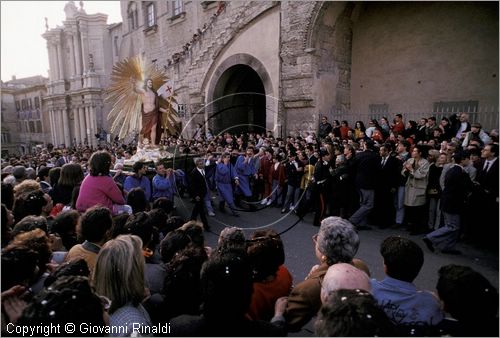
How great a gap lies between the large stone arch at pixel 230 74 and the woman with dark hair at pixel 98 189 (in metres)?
8.92

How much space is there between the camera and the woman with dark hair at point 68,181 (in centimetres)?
490

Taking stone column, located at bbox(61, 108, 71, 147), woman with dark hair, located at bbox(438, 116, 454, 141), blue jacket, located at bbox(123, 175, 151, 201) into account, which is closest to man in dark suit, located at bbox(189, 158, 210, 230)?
blue jacket, located at bbox(123, 175, 151, 201)

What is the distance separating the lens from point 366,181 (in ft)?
23.0

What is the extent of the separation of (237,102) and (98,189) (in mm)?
13229

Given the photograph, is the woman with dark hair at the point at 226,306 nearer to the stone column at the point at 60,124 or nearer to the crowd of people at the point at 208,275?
the crowd of people at the point at 208,275

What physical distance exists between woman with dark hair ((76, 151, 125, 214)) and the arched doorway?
433 inches

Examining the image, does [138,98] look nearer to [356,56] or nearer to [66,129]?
[356,56]

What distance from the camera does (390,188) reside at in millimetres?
7191

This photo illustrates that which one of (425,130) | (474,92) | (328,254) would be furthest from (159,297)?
(474,92)

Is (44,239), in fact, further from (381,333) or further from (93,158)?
(381,333)

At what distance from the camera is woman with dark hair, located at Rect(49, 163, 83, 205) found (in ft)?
16.1

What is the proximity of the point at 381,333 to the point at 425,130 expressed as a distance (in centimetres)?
898

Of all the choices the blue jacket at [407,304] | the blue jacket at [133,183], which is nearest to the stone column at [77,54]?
the blue jacket at [133,183]

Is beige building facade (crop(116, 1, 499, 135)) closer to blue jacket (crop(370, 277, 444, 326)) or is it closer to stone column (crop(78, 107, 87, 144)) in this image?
blue jacket (crop(370, 277, 444, 326))
